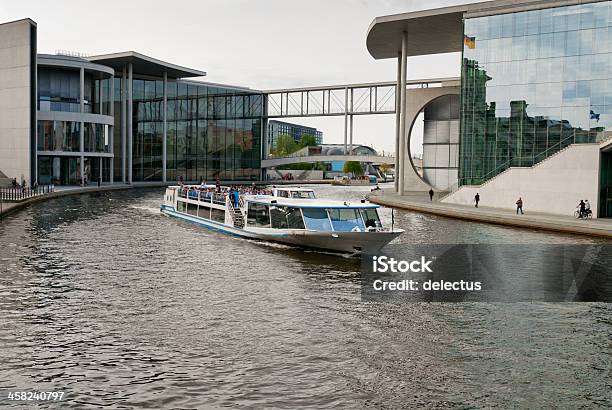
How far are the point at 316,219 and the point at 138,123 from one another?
86.0 m

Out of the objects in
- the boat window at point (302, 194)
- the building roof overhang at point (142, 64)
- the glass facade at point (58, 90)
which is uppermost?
the building roof overhang at point (142, 64)

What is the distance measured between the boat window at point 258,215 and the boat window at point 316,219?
131 inches

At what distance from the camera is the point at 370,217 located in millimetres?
32594

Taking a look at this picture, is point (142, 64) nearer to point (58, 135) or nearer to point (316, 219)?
point (58, 135)

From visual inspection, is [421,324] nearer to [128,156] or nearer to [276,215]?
[276,215]

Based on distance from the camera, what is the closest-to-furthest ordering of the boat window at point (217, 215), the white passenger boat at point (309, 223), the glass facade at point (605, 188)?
the white passenger boat at point (309, 223) → the boat window at point (217, 215) → the glass facade at point (605, 188)

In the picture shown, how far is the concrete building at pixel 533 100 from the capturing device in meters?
49.1

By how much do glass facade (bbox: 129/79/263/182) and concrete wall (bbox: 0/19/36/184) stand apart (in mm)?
33629

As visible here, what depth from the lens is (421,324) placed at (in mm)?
18500

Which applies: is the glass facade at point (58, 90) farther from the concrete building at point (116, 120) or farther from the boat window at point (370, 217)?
the boat window at point (370, 217)

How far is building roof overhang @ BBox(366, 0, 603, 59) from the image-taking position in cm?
5662

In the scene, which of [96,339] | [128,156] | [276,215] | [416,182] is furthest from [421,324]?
[128,156]

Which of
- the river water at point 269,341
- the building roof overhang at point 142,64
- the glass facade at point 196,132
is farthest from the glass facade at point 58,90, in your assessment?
the river water at point 269,341

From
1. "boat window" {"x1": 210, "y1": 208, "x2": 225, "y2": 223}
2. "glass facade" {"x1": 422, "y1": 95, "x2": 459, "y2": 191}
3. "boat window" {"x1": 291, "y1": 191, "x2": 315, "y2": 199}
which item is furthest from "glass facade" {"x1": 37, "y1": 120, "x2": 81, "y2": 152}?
"boat window" {"x1": 291, "y1": 191, "x2": 315, "y2": 199}
